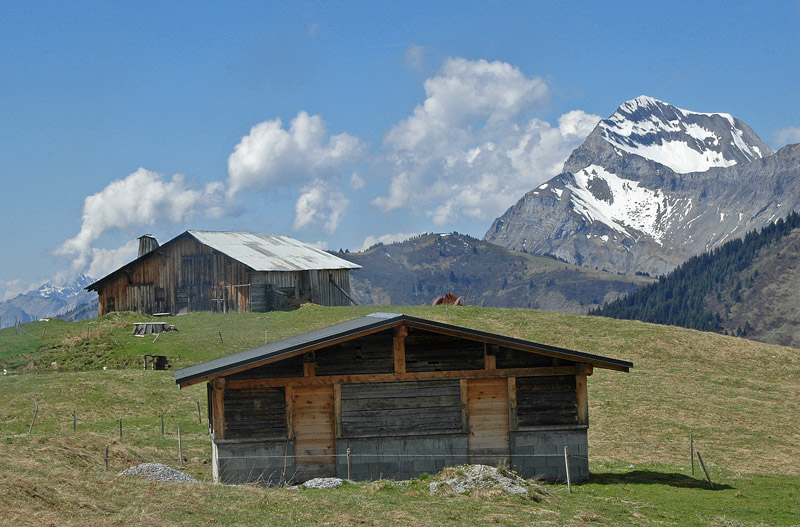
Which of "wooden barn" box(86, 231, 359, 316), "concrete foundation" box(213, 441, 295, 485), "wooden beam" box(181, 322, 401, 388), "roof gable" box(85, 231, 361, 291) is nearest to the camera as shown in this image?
"wooden beam" box(181, 322, 401, 388)

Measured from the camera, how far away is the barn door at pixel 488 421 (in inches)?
1075

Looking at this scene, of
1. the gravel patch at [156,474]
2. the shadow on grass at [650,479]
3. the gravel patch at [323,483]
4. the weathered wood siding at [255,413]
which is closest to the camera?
the gravel patch at [156,474]

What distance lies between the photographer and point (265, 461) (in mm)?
26297

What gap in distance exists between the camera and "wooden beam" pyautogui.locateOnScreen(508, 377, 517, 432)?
89.8ft

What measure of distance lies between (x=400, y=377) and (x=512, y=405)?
13.1 ft

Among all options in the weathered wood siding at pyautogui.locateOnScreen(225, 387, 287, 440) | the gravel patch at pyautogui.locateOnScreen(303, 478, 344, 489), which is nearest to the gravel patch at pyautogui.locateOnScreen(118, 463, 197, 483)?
the weathered wood siding at pyautogui.locateOnScreen(225, 387, 287, 440)

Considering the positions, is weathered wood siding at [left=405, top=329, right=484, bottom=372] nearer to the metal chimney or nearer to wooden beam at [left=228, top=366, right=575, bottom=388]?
wooden beam at [left=228, top=366, right=575, bottom=388]

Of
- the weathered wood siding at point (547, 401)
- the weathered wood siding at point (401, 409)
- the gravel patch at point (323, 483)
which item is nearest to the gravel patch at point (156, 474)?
the gravel patch at point (323, 483)

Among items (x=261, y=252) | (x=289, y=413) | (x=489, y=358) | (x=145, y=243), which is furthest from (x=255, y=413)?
(x=145, y=243)

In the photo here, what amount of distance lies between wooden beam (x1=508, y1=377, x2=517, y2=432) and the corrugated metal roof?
48855 millimetres

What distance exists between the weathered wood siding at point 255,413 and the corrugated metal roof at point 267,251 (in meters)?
47.5

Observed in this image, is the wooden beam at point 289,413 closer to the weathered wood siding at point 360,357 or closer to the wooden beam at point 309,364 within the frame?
the wooden beam at point 309,364

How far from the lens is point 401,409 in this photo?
2702cm

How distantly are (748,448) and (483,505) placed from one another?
21367 mm
